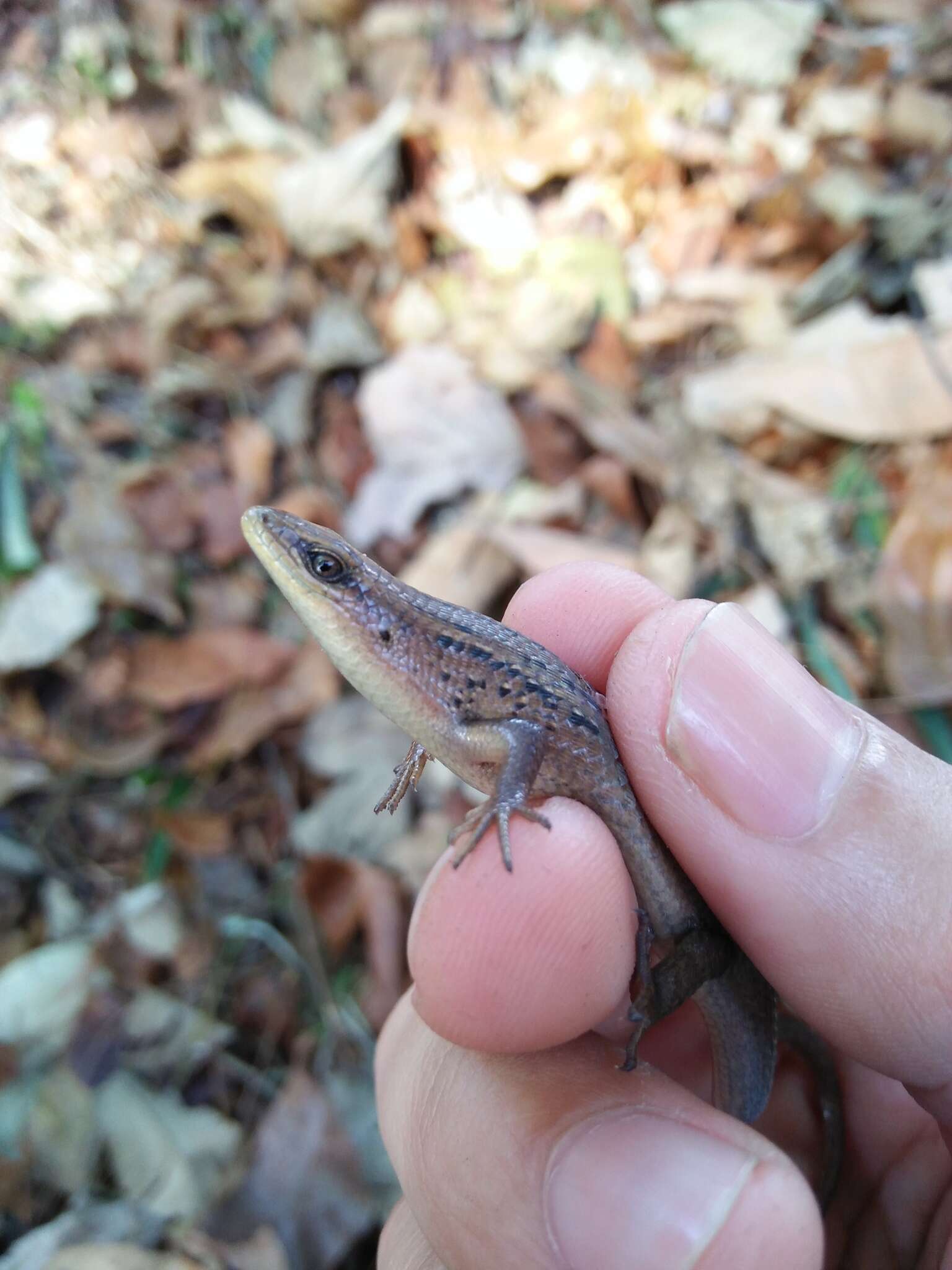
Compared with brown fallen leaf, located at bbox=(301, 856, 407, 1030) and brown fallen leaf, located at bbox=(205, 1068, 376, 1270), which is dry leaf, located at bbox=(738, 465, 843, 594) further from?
brown fallen leaf, located at bbox=(205, 1068, 376, 1270)

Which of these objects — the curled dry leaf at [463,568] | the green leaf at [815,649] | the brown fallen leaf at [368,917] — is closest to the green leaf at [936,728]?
the green leaf at [815,649]

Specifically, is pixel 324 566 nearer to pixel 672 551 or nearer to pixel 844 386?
pixel 672 551

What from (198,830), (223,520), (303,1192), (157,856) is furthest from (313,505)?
(303,1192)

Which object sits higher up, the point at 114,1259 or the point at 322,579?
the point at 322,579

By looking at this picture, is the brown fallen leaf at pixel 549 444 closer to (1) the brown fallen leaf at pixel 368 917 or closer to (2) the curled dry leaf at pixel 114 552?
(2) the curled dry leaf at pixel 114 552

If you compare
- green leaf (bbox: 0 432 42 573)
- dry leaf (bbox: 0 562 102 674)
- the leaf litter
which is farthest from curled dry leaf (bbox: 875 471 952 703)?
green leaf (bbox: 0 432 42 573)

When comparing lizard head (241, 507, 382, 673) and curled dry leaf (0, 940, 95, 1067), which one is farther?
curled dry leaf (0, 940, 95, 1067)
